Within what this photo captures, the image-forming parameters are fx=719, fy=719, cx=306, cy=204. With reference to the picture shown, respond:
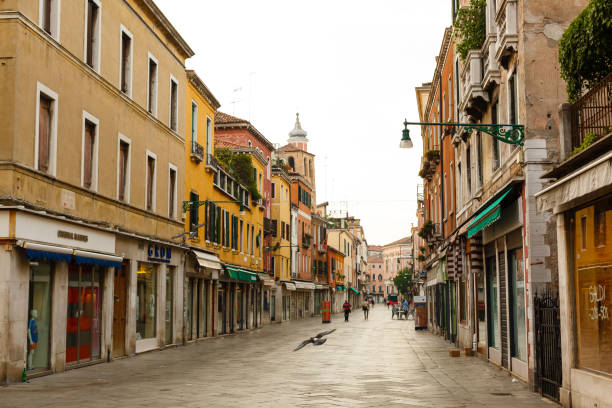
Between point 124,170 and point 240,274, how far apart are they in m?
15.0

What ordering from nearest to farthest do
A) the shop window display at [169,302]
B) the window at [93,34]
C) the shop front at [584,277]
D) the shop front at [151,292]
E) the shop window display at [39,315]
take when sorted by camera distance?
the shop front at [584,277], the shop window display at [39,315], the window at [93,34], the shop front at [151,292], the shop window display at [169,302]

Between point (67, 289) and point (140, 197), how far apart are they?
222 inches

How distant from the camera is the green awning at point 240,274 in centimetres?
3240

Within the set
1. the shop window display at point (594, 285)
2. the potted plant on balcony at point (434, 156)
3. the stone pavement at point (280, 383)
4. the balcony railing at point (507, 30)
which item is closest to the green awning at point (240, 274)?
the potted plant on balcony at point (434, 156)

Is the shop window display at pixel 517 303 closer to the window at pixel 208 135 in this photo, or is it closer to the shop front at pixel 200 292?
the shop front at pixel 200 292

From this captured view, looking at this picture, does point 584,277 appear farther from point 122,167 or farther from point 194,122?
point 194,122

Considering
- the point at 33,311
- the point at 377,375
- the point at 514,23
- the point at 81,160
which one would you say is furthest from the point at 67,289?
the point at 514,23

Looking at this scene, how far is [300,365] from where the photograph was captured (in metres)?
17.9

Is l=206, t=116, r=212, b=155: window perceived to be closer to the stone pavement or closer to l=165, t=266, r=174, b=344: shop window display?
l=165, t=266, r=174, b=344: shop window display

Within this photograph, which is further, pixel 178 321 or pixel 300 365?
pixel 178 321

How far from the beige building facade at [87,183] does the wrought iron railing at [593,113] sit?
32.4ft

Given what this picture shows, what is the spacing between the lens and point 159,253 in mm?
22859

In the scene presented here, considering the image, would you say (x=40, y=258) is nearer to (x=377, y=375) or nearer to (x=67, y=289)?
(x=67, y=289)

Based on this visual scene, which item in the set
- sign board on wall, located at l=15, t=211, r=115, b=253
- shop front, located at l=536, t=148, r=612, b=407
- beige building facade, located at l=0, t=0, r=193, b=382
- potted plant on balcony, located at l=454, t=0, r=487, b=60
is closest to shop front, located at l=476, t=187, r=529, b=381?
shop front, located at l=536, t=148, r=612, b=407
